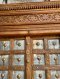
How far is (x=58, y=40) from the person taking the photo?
5.84 ft

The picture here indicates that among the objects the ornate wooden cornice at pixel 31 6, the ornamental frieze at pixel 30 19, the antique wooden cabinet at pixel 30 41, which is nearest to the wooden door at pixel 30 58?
the antique wooden cabinet at pixel 30 41

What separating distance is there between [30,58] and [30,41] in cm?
16

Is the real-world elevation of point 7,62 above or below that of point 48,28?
below

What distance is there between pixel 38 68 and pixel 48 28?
1.18 feet

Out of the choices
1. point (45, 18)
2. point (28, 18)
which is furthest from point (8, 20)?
point (45, 18)

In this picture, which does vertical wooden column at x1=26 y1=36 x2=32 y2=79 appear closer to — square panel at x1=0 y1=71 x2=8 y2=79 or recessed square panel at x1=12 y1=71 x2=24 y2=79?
recessed square panel at x1=12 y1=71 x2=24 y2=79

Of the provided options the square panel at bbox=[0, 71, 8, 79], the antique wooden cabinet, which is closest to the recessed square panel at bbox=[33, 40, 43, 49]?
the antique wooden cabinet

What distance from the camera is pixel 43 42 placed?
5.88 feet

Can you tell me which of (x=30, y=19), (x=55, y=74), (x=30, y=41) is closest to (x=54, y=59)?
(x=55, y=74)

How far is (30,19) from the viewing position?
176cm

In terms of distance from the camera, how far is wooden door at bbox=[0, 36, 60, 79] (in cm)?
172

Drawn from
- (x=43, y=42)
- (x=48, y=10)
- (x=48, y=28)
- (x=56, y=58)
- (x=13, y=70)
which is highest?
(x=48, y=10)

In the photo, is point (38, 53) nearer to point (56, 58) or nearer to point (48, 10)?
point (56, 58)

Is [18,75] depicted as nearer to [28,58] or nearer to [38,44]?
[28,58]
